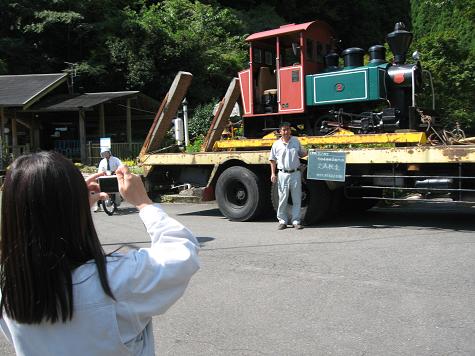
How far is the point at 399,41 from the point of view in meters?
11.2

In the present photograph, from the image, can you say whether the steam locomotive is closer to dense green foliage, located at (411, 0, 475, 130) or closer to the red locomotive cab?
the red locomotive cab

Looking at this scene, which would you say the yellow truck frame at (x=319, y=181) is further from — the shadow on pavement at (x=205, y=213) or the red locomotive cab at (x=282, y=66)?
the shadow on pavement at (x=205, y=213)

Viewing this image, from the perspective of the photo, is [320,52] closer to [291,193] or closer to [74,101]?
[291,193]

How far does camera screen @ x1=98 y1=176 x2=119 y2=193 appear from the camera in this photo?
7.19 feet

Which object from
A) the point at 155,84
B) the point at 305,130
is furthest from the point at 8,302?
the point at 155,84

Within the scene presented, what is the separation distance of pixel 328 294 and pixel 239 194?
5489 millimetres

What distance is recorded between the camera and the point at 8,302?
5.59ft

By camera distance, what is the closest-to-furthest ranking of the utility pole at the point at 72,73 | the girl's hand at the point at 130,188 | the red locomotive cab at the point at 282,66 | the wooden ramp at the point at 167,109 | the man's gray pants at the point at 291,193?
the girl's hand at the point at 130,188
the man's gray pants at the point at 291,193
the wooden ramp at the point at 167,109
the red locomotive cab at the point at 282,66
the utility pole at the point at 72,73

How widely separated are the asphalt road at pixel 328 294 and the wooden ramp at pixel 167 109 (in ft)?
10.9

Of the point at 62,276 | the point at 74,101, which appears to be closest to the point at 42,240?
the point at 62,276

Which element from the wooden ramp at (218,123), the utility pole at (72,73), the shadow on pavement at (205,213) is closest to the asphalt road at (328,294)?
the shadow on pavement at (205,213)

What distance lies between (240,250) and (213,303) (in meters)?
2.49

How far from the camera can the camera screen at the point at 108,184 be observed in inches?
86.3

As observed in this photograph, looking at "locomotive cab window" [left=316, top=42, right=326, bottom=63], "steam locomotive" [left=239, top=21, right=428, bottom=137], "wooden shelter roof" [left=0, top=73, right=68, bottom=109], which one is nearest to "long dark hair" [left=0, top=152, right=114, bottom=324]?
"steam locomotive" [left=239, top=21, right=428, bottom=137]
